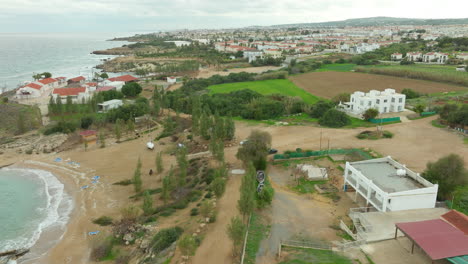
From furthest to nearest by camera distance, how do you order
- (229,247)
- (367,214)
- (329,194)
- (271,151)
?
(271,151) → (329,194) → (367,214) → (229,247)

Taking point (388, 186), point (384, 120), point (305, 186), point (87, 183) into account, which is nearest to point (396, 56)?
point (384, 120)

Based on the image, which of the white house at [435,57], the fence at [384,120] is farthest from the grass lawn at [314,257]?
the white house at [435,57]

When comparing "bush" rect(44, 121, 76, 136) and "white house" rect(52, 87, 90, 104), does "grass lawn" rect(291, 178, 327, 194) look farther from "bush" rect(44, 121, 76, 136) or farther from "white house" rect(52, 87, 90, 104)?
"white house" rect(52, 87, 90, 104)

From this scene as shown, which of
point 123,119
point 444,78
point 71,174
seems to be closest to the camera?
point 71,174

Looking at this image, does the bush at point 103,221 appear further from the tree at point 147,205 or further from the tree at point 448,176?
the tree at point 448,176

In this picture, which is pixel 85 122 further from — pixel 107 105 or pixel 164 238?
pixel 164 238

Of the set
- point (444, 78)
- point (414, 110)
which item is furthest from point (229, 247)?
point (444, 78)

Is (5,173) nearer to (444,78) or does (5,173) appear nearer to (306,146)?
(306,146)
